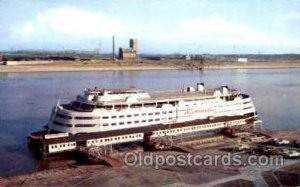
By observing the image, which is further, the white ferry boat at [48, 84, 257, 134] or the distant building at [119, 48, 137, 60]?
the distant building at [119, 48, 137, 60]

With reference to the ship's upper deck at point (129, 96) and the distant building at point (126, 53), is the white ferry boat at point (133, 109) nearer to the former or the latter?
the ship's upper deck at point (129, 96)

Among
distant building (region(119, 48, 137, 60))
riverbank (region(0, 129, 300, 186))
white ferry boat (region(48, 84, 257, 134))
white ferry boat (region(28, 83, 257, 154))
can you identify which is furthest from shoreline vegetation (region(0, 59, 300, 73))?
riverbank (region(0, 129, 300, 186))

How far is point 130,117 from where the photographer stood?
34500 millimetres

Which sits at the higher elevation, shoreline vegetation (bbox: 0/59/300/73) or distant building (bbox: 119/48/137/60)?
distant building (bbox: 119/48/137/60)

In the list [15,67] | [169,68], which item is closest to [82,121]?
[15,67]

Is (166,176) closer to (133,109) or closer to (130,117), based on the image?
(130,117)

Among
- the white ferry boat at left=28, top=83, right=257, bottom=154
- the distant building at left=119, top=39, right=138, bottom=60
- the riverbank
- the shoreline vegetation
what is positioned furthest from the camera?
the distant building at left=119, top=39, right=138, bottom=60

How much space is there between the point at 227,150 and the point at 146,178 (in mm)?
8535

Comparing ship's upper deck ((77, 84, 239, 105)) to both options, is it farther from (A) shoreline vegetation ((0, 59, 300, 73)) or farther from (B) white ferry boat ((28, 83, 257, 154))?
(A) shoreline vegetation ((0, 59, 300, 73))

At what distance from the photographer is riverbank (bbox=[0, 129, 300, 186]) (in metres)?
23.2

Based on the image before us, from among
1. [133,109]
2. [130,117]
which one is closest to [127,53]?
[133,109]

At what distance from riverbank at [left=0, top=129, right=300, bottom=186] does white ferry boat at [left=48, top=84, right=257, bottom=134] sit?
19.0 feet

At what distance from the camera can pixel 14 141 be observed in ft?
113

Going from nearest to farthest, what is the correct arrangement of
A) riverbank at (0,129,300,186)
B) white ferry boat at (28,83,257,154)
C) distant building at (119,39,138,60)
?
riverbank at (0,129,300,186) → white ferry boat at (28,83,257,154) → distant building at (119,39,138,60)
